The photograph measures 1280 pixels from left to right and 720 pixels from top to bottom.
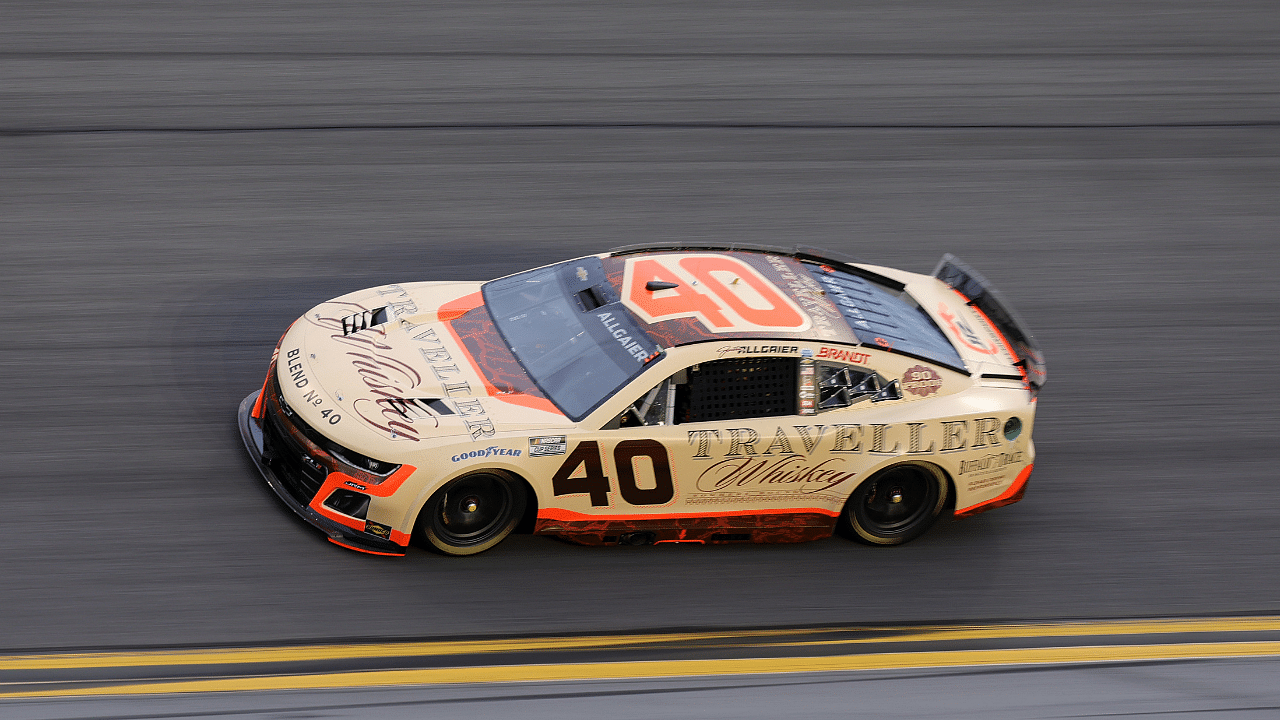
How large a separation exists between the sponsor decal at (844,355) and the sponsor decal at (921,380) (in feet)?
0.84

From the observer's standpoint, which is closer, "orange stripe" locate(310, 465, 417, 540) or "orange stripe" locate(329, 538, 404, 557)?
"orange stripe" locate(310, 465, 417, 540)

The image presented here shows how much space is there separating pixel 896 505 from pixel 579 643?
2014 millimetres

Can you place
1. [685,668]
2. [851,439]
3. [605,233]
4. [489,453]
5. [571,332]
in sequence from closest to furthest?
1. [685,668]
2. [489,453]
3. [851,439]
4. [571,332]
5. [605,233]

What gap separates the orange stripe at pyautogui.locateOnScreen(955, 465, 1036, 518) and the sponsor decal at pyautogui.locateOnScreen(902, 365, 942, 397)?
0.74 metres

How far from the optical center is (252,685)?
5402mm

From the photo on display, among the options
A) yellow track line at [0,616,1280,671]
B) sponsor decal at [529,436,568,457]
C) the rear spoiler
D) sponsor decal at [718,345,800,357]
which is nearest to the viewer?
yellow track line at [0,616,1280,671]

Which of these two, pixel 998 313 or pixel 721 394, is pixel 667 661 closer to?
pixel 721 394

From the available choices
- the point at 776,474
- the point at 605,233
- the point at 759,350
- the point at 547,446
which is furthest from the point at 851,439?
the point at 605,233

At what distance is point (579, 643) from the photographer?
591 centimetres

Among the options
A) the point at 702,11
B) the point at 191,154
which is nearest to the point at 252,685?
the point at 191,154

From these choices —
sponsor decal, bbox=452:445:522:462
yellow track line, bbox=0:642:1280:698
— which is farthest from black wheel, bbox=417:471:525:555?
yellow track line, bbox=0:642:1280:698

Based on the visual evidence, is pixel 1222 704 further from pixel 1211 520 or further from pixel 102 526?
pixel 102 526

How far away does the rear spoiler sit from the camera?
22.9 ft

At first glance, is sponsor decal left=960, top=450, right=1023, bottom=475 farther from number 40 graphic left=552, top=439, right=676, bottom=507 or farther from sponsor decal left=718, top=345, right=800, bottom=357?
number 40 graphic left=552, top=439, right=676, bottom=507
